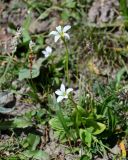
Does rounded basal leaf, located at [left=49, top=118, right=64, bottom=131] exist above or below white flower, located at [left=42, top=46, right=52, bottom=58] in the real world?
below

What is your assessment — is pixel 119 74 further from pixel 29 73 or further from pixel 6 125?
pixel 6 125

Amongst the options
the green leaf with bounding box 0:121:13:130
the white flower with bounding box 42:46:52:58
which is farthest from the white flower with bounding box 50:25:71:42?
the green leaf with bounding box 0:121:13:130

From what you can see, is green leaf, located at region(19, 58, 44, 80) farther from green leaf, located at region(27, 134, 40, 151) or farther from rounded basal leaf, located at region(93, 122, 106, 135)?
rounded basal leaf, located at region(93, 122, 106, 135)

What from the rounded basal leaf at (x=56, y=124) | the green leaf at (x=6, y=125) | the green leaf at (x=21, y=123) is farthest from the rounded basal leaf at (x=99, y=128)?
the green leaf at (x=6, y=125)

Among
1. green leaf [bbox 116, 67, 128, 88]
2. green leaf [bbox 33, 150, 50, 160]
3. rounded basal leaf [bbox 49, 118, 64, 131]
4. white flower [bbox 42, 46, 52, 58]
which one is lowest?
green leaf [bbox 33, 150, 50, 160]

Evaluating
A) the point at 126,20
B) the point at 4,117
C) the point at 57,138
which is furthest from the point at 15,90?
the point at 126,20

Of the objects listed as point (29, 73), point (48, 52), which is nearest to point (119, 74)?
point (48, 52)

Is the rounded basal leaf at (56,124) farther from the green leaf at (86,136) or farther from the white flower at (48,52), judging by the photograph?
the white flower at (48,52)
